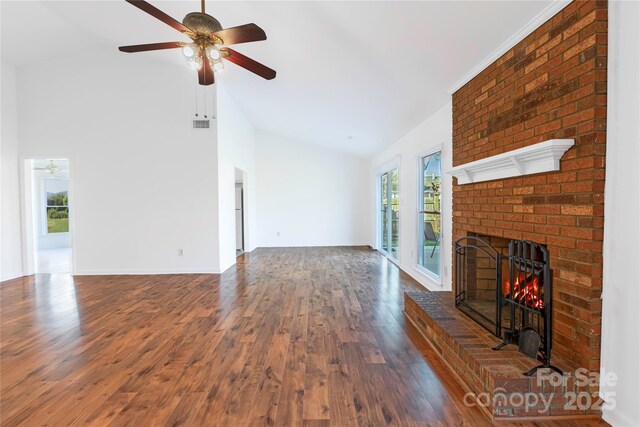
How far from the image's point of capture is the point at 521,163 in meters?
2.21

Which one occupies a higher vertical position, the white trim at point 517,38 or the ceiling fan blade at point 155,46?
the ceiling fan blade at point 155,46

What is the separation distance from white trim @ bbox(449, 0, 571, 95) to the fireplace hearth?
1464 mm

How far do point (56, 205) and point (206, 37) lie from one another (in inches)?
404

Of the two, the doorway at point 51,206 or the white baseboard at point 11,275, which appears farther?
the doorway at point 51,206

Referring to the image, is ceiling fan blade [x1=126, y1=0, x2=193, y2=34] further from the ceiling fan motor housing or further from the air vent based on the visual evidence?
the air vent

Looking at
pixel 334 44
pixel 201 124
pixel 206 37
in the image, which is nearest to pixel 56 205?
pixel 201 124

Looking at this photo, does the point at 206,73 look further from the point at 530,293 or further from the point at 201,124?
the point at 530,293

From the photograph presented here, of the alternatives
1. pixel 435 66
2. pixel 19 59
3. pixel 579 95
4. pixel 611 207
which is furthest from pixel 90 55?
pixel 611 207

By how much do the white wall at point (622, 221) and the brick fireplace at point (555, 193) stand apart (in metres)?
0.04

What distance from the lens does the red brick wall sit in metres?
1.69

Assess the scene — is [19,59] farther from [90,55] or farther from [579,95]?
[579,95]

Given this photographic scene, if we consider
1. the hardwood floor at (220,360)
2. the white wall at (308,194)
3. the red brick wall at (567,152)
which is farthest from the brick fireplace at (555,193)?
the white wall at (308,194)

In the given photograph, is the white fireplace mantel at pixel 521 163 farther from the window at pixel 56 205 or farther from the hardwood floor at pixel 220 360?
the window at pixel 56 205

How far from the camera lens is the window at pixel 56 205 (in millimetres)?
9422
